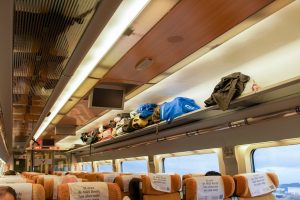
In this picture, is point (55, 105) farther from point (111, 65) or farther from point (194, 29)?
point (194, 29)

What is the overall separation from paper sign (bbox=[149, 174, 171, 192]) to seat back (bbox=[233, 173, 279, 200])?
2.23ft

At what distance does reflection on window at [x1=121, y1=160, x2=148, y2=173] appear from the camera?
304 inches

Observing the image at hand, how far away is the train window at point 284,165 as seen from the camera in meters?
3.84

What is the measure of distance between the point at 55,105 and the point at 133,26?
288 cm

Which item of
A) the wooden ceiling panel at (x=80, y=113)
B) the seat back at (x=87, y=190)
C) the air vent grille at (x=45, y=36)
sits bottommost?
the seat back at (x=87, y=190)

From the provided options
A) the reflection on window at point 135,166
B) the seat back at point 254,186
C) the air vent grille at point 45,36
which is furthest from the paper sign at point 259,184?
the reflection on window at point 135,166

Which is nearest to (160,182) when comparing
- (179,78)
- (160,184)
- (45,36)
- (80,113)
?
(160,184)

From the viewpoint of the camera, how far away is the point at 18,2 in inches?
92.8

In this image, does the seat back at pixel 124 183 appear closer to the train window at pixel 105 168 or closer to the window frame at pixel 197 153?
the window frame at pixel 197 153

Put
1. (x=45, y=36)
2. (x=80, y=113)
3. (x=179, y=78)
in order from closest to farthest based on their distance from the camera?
(x=45, y=36) < (x=179, y=78) < (x=80, y=113)

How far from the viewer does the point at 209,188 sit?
119 inches

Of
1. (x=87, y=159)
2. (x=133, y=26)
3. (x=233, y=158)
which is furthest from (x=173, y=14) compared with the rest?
(x=87, y=159)

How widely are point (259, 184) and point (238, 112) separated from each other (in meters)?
1.00

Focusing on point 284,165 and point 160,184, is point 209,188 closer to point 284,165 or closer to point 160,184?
point 160,184
